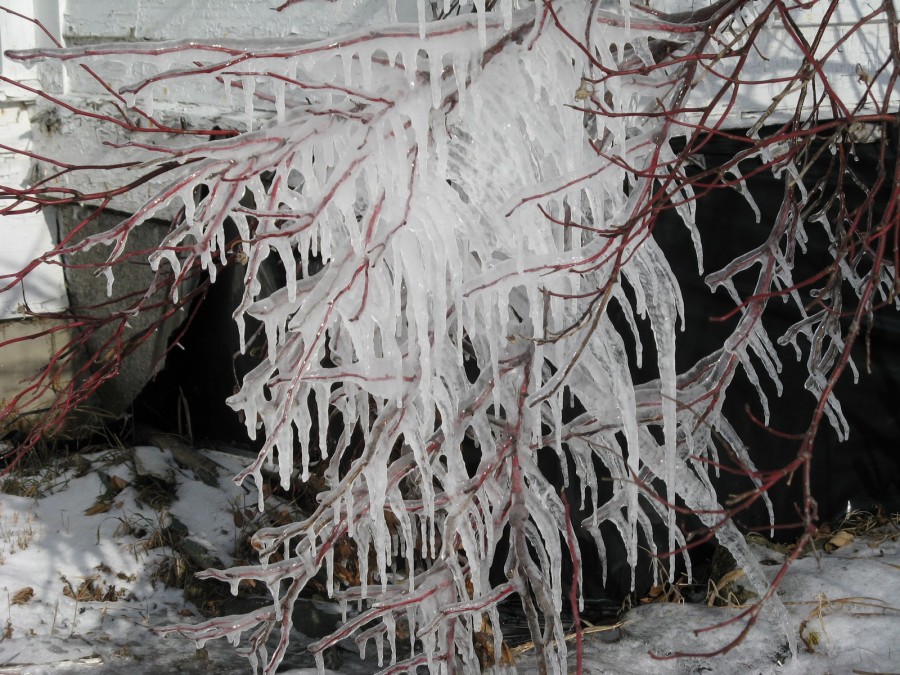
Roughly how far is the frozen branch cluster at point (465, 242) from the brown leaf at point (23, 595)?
72.4 inches

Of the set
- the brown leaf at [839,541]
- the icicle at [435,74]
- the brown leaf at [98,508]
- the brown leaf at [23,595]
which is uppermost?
the icicle at [435,74]

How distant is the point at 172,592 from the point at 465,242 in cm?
280

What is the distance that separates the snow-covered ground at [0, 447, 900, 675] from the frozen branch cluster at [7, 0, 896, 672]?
106 cm

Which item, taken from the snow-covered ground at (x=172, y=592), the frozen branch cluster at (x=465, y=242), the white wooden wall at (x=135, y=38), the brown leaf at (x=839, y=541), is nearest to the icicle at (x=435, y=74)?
the frozen branch cluster at (x=465, y=242)

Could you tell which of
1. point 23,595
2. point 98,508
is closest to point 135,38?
point 98,508

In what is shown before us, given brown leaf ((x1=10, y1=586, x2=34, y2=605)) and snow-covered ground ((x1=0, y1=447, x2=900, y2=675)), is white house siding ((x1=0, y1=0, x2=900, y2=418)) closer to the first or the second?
snow-covered ground ((x1=0, y1=447, x2=900, y2=675))

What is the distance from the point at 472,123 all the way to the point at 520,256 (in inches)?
16.8

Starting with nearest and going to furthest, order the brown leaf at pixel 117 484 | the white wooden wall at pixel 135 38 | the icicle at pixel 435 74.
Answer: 1. the icicle at pixel 435 74
2. the white wooden wall at pixel 135 38
3. the brown leaf at pixel 117 484

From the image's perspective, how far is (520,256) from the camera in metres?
2.41

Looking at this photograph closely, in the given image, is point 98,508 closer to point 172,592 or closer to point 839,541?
point 172,592

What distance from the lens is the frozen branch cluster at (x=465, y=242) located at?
2.36 m

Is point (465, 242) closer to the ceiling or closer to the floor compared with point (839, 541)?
closer to the ceiling

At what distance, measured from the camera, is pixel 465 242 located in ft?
8.73

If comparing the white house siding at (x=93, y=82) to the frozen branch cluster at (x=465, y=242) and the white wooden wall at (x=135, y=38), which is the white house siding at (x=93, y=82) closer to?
the white wooden wall at (x=135, y=38)
